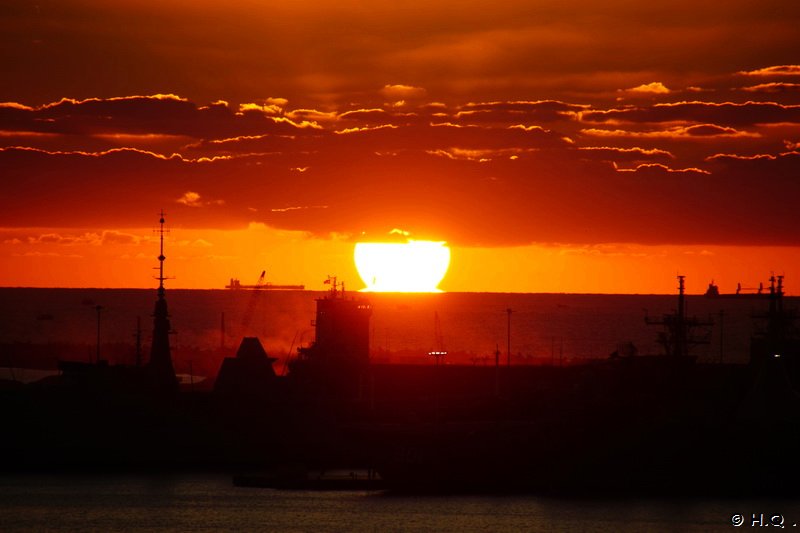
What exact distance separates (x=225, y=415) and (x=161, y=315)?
12.5 meters

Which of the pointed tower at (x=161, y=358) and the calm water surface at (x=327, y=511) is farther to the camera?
the pointed tower at (x=161, y=358)

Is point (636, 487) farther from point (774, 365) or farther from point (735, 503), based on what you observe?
point (774, 365)

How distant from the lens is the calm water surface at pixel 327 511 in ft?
246

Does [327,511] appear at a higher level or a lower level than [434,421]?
lower

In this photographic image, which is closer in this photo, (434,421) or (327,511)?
(327,511)

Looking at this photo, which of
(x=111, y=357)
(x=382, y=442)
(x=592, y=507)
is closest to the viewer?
(x=592, y=507)

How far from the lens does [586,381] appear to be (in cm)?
10650

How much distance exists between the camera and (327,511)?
78812 mm

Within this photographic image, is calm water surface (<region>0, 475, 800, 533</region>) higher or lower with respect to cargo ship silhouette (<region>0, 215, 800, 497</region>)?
lower

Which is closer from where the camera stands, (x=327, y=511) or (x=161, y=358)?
(x=327, y=511)

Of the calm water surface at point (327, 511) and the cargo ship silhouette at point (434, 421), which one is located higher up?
the cargo ship silhouette at point (434, 421)

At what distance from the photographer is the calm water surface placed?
7506 cm

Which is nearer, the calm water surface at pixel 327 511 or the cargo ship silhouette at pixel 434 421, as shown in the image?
the calm water surface at pixel 327 511

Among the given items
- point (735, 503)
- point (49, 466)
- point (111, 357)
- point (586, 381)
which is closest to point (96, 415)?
point (49, 466)
